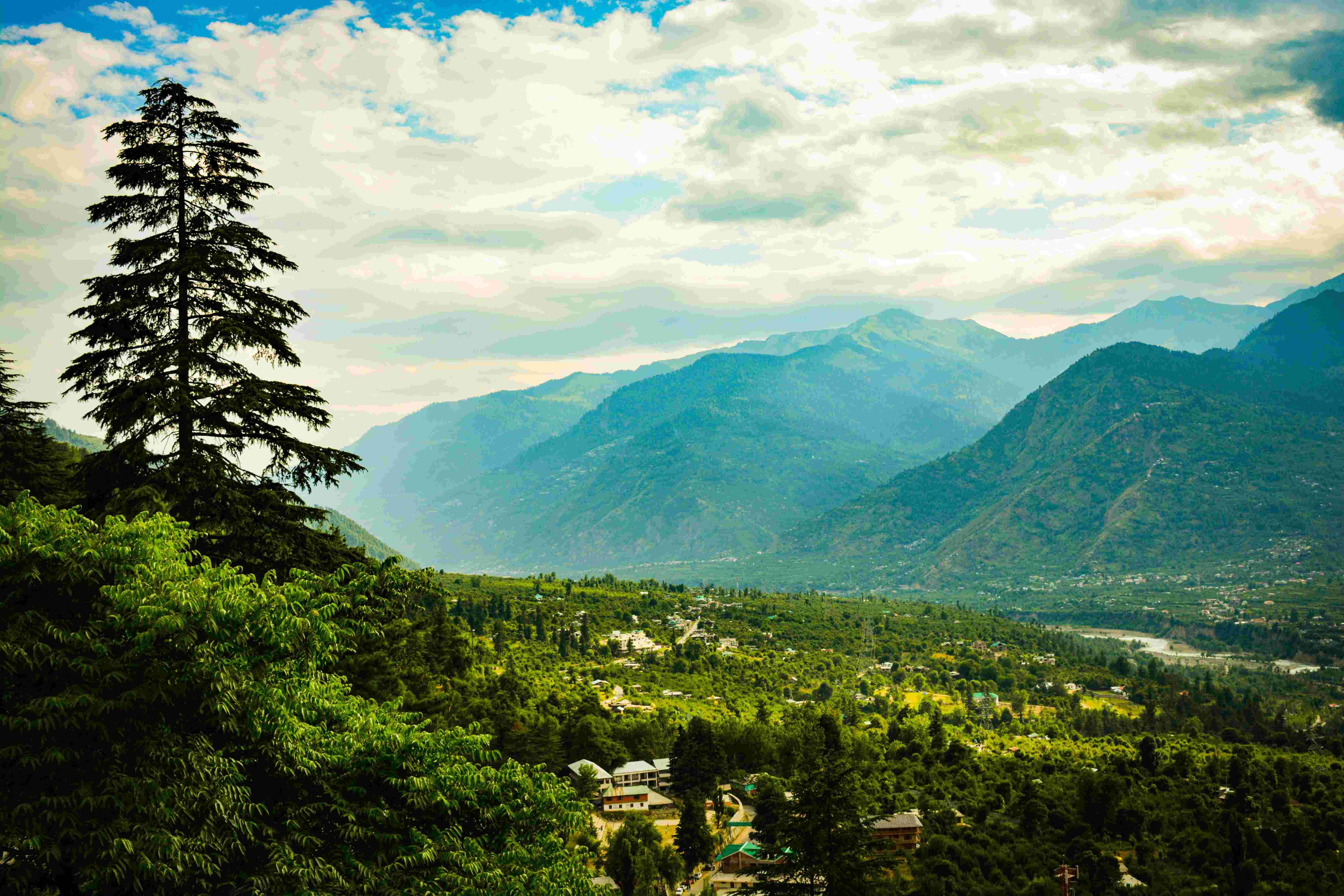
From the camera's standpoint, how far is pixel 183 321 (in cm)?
1590

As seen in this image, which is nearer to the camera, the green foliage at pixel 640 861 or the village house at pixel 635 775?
the green foliage at pixel 640 861

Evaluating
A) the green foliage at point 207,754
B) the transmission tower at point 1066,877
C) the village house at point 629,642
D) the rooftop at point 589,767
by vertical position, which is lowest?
the village house at point 629,642

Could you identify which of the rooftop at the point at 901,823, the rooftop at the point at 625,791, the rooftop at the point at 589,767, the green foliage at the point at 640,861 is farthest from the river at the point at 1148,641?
the green foliage at the point at 640,861

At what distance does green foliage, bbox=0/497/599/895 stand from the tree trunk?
5394mm

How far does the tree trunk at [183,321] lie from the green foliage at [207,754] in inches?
212

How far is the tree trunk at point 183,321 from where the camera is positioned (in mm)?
15125

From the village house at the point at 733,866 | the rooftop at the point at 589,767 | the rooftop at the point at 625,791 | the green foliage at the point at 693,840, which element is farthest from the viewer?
the rooftop at the point at 625,791

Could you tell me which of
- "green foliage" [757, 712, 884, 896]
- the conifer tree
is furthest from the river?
the conifer tree

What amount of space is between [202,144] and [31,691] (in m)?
11.7

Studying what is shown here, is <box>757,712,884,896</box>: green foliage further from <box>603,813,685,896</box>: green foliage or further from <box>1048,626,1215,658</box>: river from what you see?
<box>1048,626,1215,658</box>: river

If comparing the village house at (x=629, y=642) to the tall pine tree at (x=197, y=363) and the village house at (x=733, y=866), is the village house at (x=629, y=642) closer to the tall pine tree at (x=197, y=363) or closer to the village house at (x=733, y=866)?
the village house at (x=733, y=866)

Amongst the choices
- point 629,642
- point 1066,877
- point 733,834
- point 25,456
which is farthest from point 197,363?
point 629,642

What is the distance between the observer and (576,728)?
187ft

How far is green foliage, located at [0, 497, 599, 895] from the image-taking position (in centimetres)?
791
